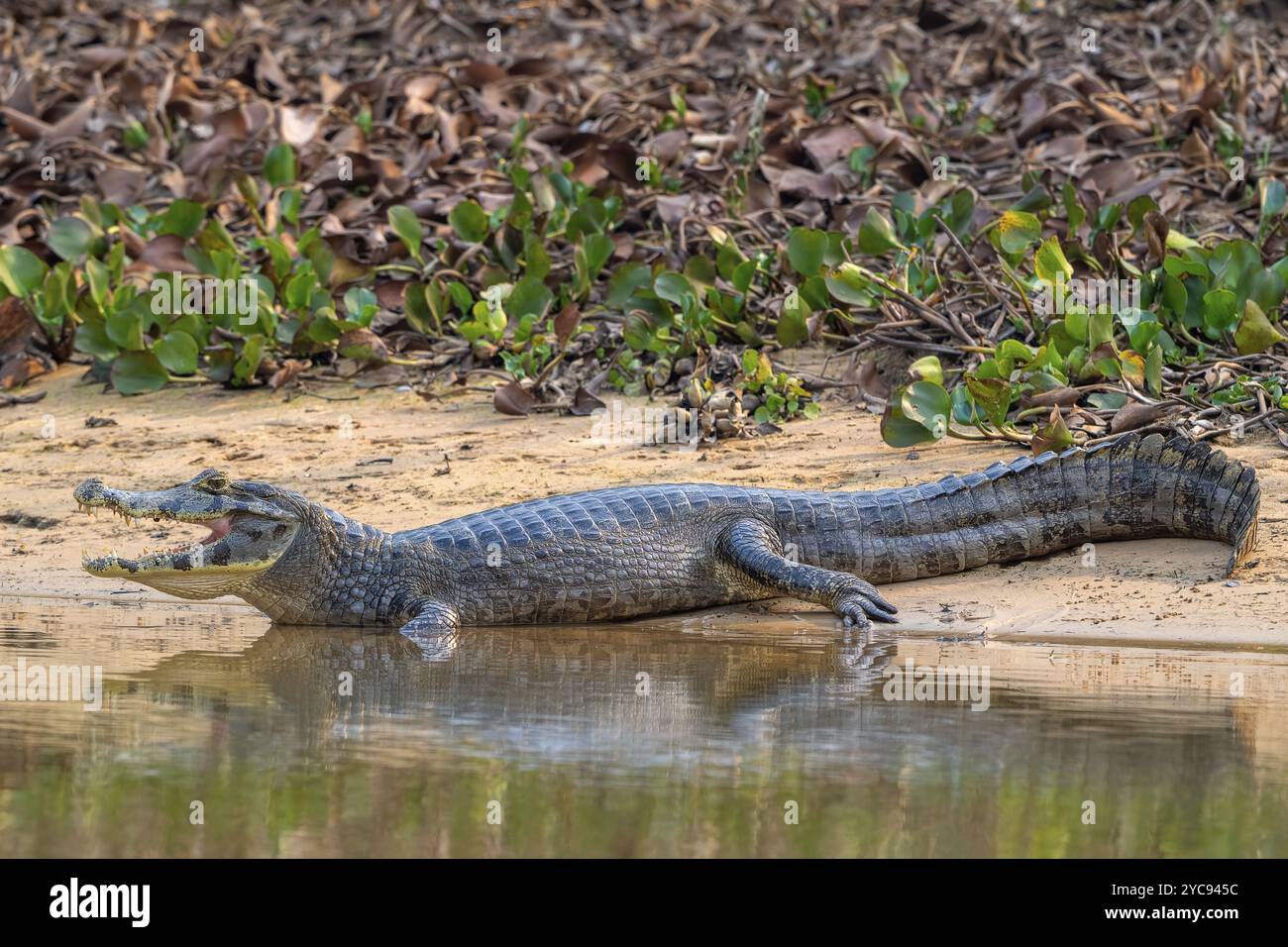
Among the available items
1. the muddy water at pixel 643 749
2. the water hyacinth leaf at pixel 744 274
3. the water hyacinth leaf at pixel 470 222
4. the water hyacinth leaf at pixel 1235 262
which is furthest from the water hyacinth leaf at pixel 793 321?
the muddy water at pixel 643 749

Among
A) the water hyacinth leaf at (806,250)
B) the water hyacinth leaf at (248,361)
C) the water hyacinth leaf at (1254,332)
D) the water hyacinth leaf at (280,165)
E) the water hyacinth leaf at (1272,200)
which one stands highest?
the water hyacinth leaf at (280,165)

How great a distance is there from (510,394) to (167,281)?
216cm

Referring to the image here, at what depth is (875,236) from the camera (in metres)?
7.84

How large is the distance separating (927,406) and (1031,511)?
0.70 metres

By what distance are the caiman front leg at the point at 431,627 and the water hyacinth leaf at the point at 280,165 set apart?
15.5 feet

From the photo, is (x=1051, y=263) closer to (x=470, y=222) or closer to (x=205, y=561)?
(x=470, y=222)

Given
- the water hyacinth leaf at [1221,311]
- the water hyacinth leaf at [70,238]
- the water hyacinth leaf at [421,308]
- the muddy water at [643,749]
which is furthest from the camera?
the water hyacinth leaf at [70,238]

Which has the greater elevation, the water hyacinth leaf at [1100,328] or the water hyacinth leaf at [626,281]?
the water hyacinth leaf at [626,281]

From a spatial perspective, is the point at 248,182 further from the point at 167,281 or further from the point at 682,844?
the point at 682,844

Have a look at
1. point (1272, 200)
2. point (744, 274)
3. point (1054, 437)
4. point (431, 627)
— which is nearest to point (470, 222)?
point (744, 274)

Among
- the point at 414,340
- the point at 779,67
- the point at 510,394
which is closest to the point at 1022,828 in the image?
the point at 510,394

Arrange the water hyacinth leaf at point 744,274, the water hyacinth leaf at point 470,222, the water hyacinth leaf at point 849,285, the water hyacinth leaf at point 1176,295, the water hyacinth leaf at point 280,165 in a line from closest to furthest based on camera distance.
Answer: the water hyacinth leaf at point 1176,295, the water hyacinth leaf at point 849,285, the water hyacinth leaf at point 744,274, the water hyacinth leaf at point 470,222, the water hyacinth leaf at point 280,165

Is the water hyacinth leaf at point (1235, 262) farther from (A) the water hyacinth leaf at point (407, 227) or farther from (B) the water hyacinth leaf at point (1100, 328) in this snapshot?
(A) the water hyacinth leaf at point (407, 227)

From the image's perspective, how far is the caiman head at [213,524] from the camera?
567cm
